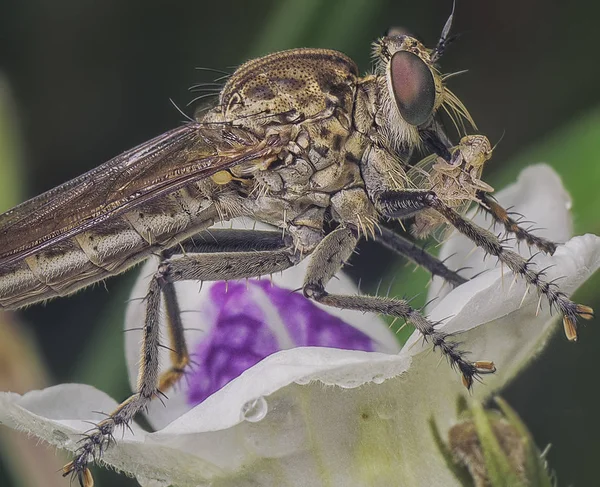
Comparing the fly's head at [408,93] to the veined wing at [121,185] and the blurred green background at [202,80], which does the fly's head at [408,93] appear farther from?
the blurred green background at [202,80]

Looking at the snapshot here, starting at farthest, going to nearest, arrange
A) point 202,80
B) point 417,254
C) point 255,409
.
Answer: point 202,80 < point 417,254 < point 255,409

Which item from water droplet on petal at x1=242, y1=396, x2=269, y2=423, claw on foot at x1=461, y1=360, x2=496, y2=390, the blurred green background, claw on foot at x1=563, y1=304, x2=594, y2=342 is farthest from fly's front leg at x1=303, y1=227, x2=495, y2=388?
the blurred green background

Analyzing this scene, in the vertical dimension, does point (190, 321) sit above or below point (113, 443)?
above

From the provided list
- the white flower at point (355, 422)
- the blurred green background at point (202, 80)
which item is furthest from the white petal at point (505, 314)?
the blurred green background at point (202, 80)

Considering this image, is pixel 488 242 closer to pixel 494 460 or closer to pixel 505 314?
pixel 505 314

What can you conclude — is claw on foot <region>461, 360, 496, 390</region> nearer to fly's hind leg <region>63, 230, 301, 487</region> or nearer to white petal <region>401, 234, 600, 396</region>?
white petal <region>401, 234, 600, 396</region>

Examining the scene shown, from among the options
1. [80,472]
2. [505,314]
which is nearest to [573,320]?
[505,314]

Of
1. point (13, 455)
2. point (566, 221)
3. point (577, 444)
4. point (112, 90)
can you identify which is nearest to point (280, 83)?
point (566, 221)

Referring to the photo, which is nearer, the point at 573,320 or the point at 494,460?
the point at 494,460
